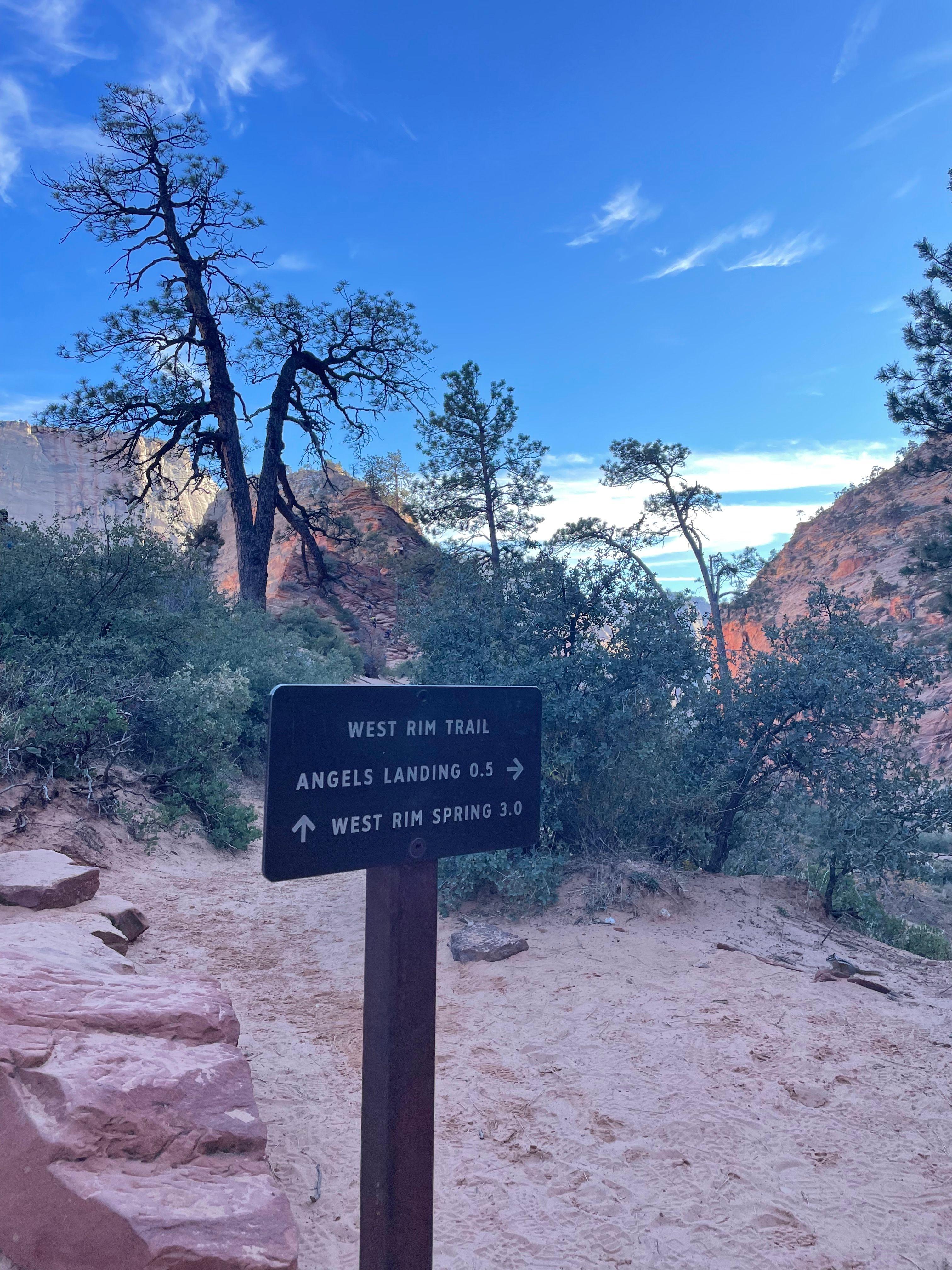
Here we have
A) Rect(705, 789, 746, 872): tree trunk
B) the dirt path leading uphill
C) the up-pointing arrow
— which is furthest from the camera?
Rect(705, 789, 746, 872): tree trunk

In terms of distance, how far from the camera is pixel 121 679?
8.54 metres

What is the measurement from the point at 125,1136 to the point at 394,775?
1.56 metres

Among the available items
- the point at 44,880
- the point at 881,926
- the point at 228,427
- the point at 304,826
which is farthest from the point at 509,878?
the point at 228,427

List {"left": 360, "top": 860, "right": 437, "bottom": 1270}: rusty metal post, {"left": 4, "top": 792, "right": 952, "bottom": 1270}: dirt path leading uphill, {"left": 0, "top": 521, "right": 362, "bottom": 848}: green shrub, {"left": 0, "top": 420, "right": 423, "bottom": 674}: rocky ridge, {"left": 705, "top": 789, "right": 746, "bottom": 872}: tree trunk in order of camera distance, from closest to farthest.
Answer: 1. {"left": 360, "top": 860, "right": 437, "bottom": 1270}: rusty metal post
2. {"left": 4, "top": 792, "right": 952, "bottom": 1270}: dirt path leading uphill
3. {"left": 705, "top": 789, "right": 746, "bottom": 872}: tree trunk
4. {"left": 0, "top": 521, "right": 362, "bottom": 848}: green shrub
5. {"left": 0, "top": 420, "right": 423, "bottom": 674}: rocky ridge

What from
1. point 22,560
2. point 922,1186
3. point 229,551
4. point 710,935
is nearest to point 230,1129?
point 922,1186

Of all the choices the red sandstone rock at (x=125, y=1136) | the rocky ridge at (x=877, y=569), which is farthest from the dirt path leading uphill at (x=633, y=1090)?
the rocky ridge at (x=877, y=569)

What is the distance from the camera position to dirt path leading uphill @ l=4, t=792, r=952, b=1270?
9.73ft

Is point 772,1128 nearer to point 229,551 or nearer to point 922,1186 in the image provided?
point 922,1186

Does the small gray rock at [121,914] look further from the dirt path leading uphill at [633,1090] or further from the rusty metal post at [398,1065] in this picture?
the rusty metal post at [398,1065]

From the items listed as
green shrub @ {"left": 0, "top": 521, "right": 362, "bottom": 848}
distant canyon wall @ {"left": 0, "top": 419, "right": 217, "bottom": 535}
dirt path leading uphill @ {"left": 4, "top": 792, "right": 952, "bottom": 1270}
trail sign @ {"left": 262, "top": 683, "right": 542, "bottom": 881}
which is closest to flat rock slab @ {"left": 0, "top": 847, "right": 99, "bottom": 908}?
dirt path leading uphill @ {"left": 4, "top": 792, "right": 952, "bottom": 1270}

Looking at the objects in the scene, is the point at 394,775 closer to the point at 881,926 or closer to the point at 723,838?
the point at 723,838

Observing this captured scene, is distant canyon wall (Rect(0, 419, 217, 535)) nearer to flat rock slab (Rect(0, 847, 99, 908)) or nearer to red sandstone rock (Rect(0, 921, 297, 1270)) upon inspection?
flat rock slab (Rect(0, 847, 99, 908))

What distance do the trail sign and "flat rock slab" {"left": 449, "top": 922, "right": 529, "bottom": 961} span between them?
11.5ft

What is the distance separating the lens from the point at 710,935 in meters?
5.91
